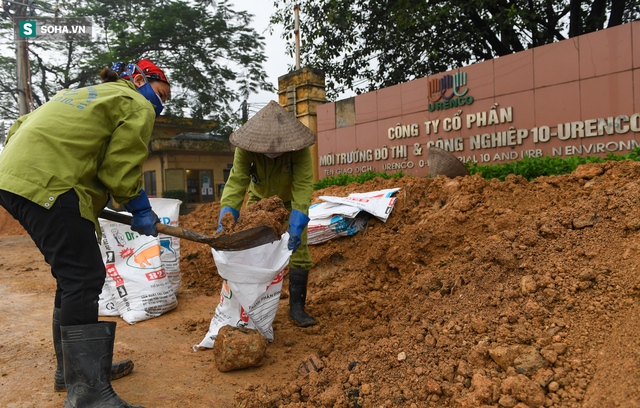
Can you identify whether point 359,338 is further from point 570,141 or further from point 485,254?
point 570,141

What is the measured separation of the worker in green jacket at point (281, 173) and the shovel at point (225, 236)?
0.30 meters

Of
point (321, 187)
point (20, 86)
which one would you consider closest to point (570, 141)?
point (321, 187)

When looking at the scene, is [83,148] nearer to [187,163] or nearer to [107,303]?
[107,303]

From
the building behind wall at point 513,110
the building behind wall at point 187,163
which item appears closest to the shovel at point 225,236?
the building behind wall at point 513,110

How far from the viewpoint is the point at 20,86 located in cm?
956

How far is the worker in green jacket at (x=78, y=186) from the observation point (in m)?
1.71

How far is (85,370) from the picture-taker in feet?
5.86

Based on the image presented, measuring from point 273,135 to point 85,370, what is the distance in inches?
64.9

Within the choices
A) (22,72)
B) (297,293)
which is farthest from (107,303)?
(22,72)

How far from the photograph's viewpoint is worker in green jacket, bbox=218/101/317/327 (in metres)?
2.79

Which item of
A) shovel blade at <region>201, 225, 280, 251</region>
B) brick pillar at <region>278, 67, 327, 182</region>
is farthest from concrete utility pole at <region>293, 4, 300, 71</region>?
shovel blade at <region>201, 225, 280, 251</region>

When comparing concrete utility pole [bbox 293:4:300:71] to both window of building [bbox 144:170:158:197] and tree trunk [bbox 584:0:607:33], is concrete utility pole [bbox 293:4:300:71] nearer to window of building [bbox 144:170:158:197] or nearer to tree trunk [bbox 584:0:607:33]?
tree trunk [bbox 584:0:607:33]

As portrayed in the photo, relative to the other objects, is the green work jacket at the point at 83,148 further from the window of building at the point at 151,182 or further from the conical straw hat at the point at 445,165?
the window of building at the point at 151,182

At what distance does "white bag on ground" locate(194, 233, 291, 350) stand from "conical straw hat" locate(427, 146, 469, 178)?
121 inches
